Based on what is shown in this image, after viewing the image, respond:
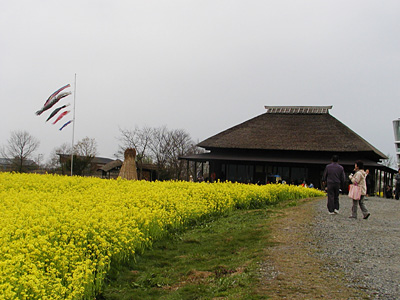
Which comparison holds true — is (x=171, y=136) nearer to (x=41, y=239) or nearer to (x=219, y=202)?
(x=219, y=202)

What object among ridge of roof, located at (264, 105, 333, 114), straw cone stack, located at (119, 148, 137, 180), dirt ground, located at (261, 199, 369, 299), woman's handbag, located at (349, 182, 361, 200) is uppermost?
ridge of roof, located at (264, 105, 333, 114)

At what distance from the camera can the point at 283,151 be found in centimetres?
3103

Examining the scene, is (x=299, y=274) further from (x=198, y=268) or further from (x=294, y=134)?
(x=294, y=134)

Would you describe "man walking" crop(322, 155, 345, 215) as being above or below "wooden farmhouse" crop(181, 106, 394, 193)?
below

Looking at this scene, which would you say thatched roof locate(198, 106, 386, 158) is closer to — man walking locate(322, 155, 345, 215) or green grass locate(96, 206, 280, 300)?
man walking locate(322, 155, 345, 215)

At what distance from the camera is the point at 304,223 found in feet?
29.8

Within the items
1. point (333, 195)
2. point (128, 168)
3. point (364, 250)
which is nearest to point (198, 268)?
point (364, 250)

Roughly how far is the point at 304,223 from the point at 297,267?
3.74 metres

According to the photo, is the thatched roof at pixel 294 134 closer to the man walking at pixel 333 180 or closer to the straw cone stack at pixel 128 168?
the straw cone stack at pixel 128 168

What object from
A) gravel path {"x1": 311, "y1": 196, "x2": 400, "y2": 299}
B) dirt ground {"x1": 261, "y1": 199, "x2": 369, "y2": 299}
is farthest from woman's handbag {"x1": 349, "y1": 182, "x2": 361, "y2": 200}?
dirt ground {"x1": 261, "y1": 199, "x2": 369, "y2": 299}

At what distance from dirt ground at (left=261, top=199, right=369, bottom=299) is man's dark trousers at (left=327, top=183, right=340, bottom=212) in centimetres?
320

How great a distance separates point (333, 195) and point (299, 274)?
19.3 ft

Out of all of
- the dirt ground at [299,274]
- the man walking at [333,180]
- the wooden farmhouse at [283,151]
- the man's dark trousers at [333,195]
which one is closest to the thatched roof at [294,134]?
the wooden farmhouse at [283,151]

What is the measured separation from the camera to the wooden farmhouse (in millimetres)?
29350
